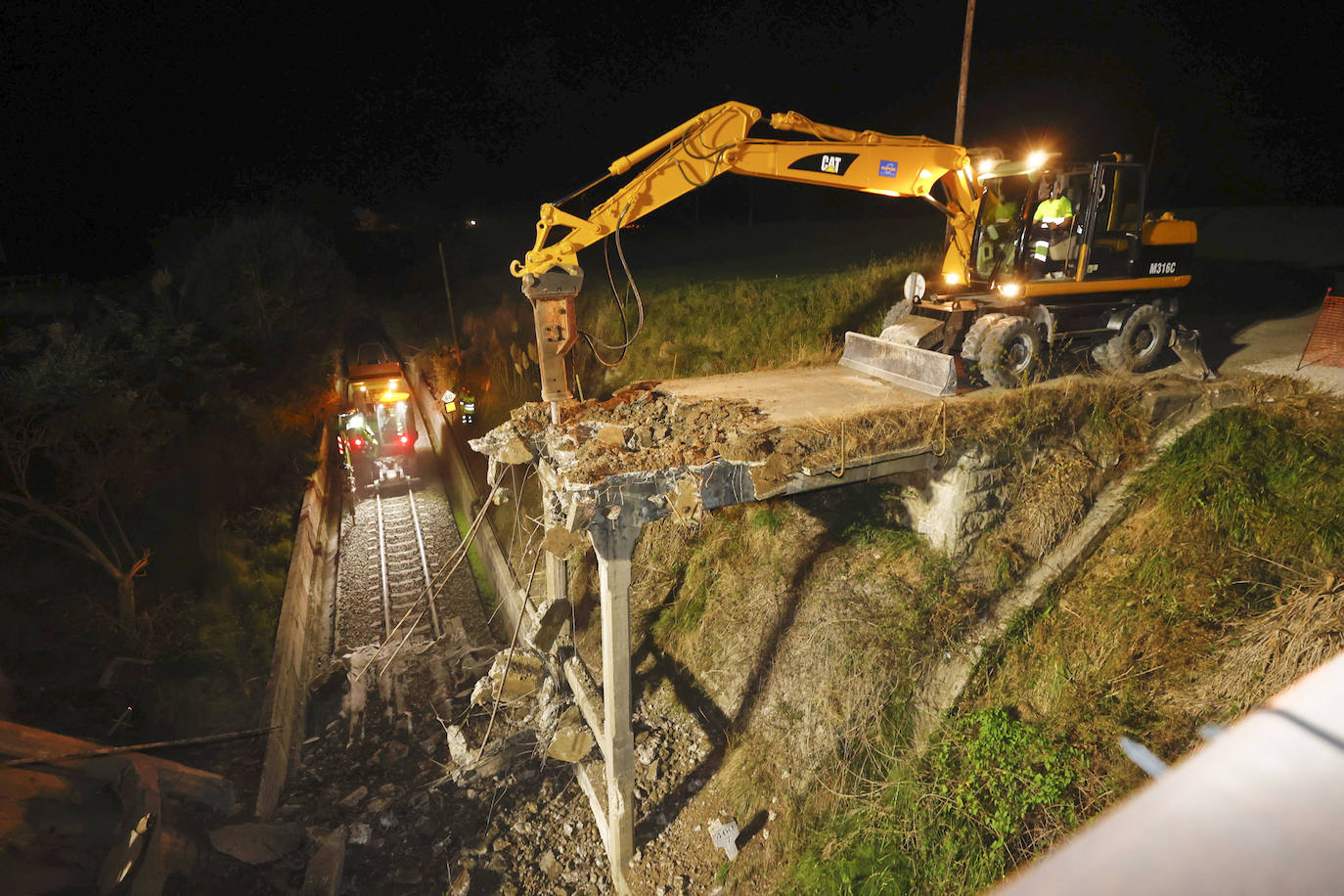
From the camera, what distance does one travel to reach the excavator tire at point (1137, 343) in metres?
8.45

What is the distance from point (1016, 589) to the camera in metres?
7.46

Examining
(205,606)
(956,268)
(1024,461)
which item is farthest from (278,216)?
(1024,461)

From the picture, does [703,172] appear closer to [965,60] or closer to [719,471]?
[719,471]

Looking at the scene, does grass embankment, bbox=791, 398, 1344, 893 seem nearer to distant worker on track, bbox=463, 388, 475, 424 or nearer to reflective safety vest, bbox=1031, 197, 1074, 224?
reflective safety vest, bbox=1031, 197, 1074, 224

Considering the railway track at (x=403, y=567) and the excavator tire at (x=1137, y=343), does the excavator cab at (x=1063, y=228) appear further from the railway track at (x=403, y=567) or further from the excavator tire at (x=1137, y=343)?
the railway track at (x=403, y=567)

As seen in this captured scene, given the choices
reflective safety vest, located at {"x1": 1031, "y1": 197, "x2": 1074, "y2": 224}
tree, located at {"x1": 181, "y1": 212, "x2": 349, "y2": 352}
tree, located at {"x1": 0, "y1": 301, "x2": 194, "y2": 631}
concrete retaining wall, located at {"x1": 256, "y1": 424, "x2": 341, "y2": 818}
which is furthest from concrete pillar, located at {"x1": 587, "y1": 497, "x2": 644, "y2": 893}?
tree, located at {"x1": 181, "y1": 212, "x2": 349, "y2": 352}

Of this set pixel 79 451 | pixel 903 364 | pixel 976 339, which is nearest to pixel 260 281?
A: pixel 79 451

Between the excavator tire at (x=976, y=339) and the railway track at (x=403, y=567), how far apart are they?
395 inches

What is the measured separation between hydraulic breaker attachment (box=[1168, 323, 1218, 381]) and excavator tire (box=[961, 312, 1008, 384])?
276 cm

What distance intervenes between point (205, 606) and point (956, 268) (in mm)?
14771

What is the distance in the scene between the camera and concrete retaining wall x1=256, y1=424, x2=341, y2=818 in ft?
30.7

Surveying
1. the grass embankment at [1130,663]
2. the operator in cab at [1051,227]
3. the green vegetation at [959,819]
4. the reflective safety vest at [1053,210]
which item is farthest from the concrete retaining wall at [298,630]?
the reflective safety vest at [1053,210]

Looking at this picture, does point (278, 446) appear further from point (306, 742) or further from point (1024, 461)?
point (1024, 461)

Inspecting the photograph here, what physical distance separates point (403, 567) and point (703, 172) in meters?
12.9
